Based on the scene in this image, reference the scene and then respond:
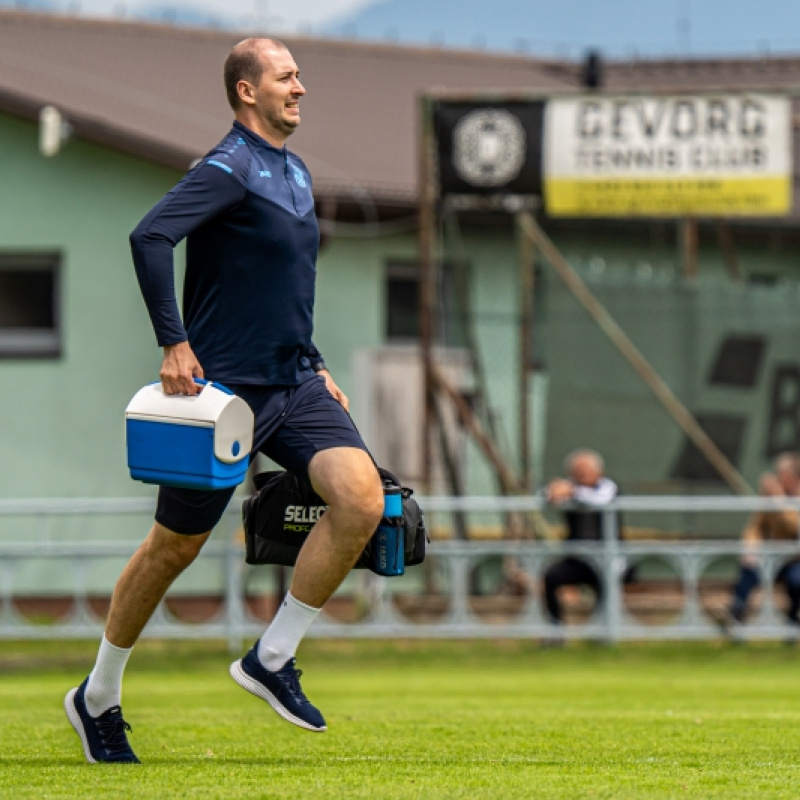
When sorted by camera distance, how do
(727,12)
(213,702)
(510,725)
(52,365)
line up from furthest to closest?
(727,12)
(52,365)
(213,702)
(510,725)

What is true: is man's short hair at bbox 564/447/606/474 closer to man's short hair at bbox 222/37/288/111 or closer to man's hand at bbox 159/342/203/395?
man's short hair at bbox 222/37/288/111

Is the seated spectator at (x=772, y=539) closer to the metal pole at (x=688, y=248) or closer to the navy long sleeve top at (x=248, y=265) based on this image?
the metal pole at (x=688, y=248)

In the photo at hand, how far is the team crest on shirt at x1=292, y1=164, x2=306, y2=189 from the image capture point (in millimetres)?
5941

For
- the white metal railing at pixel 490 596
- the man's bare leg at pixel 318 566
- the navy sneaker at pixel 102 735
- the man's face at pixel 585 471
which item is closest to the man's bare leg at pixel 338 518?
the man's bare leg at pixel 318 566

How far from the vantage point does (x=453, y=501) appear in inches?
578

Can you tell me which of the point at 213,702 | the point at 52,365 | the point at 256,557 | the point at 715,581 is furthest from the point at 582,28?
the point at 256,557

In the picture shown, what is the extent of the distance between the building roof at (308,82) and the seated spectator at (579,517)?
16.8ft

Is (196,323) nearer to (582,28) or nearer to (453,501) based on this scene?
(453,501)

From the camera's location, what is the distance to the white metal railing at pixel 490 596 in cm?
1441

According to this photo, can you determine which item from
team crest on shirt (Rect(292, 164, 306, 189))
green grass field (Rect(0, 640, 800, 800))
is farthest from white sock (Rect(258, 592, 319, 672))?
team crest on shirt (Rect(292, 164, 306, 189))

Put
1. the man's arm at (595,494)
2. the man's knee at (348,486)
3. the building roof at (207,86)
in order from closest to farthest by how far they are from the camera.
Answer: the man's knee at (348,486)
the man's arm at (595,494)
the building roof at (207,86)

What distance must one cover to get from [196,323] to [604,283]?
10.1 m

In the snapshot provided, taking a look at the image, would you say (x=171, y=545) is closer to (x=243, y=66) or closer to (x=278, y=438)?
(x=278, y=438)

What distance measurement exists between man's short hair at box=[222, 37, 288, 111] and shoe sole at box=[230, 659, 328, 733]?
172 centimetres
